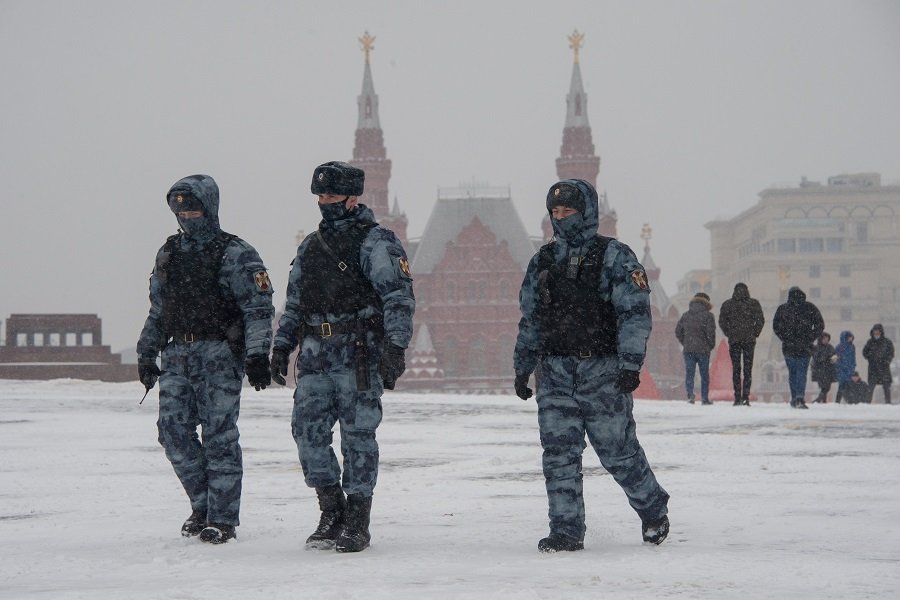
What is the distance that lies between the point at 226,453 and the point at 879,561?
2.49m

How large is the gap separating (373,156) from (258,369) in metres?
84.3

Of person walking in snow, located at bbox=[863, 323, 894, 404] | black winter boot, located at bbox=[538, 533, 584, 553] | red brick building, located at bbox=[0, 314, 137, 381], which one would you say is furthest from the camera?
red brick building, located at bbox=[0, 314, 137, 381]

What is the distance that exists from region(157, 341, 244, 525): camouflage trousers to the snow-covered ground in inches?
9.1

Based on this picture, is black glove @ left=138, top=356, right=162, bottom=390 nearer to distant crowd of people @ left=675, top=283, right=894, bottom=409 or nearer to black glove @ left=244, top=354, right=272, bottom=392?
black glove @ left=244, top=354, right=272, bottom=392

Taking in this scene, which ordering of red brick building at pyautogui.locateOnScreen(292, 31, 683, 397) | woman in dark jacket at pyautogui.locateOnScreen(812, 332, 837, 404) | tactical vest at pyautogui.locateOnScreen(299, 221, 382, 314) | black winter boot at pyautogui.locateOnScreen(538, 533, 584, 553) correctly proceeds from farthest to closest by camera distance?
1. red brick building at pyautogui.locateOnScreen(292, 31, 683, 397)
2. woman in dark jacket at pyautogui.locateOnScreen(812, 332, 837, 404)
3. tactical vest at pyautogui.locateOnScreen(299, 221, 382, 314)
4. black winter boot at pyautogui.locateOnScreen(538, 533, 584, 553)

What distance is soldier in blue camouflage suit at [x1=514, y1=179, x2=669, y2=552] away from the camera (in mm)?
4973

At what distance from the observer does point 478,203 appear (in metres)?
88.6

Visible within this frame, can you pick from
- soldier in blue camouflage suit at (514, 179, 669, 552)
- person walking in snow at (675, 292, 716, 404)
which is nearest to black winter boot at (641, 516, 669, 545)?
soldier in blue camouflage suit at (514, 179, 669, 552)

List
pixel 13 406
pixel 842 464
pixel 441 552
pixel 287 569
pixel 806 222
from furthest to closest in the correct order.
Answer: pixel 806 222 < pixel 13 406 < pixel 842 464 < pixel 441 552 < pixel 287 569

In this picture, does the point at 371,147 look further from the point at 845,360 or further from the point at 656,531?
the point at 656,531

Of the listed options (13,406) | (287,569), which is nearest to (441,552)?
(287,569)

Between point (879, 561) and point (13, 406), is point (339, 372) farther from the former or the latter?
point (13, 406)

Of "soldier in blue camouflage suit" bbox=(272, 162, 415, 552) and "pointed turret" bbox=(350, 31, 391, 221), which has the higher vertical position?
"pointed turret" bbox=(350, 31, 391, 221)

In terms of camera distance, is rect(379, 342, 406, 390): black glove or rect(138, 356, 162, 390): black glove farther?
rect(138, 356, 162, 390): black glove
